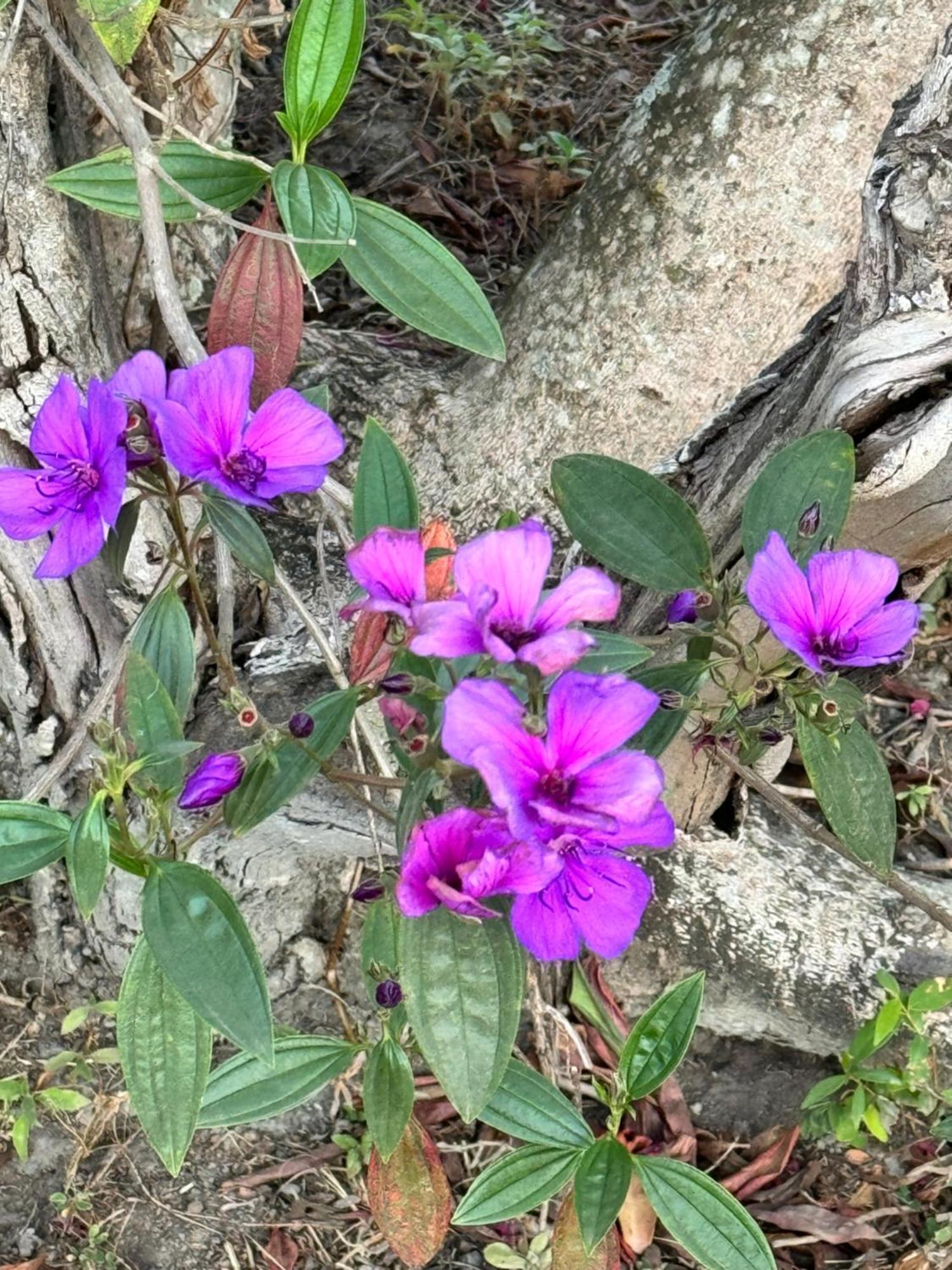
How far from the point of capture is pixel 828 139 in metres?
1.61

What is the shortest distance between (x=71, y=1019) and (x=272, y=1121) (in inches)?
13.7

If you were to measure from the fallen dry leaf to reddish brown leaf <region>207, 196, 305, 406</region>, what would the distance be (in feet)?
4.68

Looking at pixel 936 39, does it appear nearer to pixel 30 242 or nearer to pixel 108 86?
pixel 108 86

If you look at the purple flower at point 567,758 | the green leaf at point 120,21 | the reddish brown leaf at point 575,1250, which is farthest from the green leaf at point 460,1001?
the green leaf at point 120,21

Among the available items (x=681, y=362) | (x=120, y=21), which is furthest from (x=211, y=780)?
(x=681, y=362)

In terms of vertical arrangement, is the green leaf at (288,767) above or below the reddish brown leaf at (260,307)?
below

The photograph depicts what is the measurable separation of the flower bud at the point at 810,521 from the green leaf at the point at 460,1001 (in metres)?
0.40

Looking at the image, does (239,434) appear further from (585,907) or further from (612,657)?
(585,907)

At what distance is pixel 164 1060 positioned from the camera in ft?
3.13

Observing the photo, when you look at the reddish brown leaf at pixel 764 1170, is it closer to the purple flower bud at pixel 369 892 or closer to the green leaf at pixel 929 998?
the green leaf at pixel 929 998

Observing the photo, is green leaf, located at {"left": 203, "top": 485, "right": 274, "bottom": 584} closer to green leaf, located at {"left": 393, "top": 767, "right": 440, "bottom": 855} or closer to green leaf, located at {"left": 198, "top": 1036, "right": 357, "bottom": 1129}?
green leaf, located at {"left": 393, "top": 767, "right": 440, "bottom": 855}

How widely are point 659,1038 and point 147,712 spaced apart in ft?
2.27

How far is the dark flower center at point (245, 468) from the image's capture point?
35.2 inches

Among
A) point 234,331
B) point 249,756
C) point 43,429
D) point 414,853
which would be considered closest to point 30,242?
point 234,331
